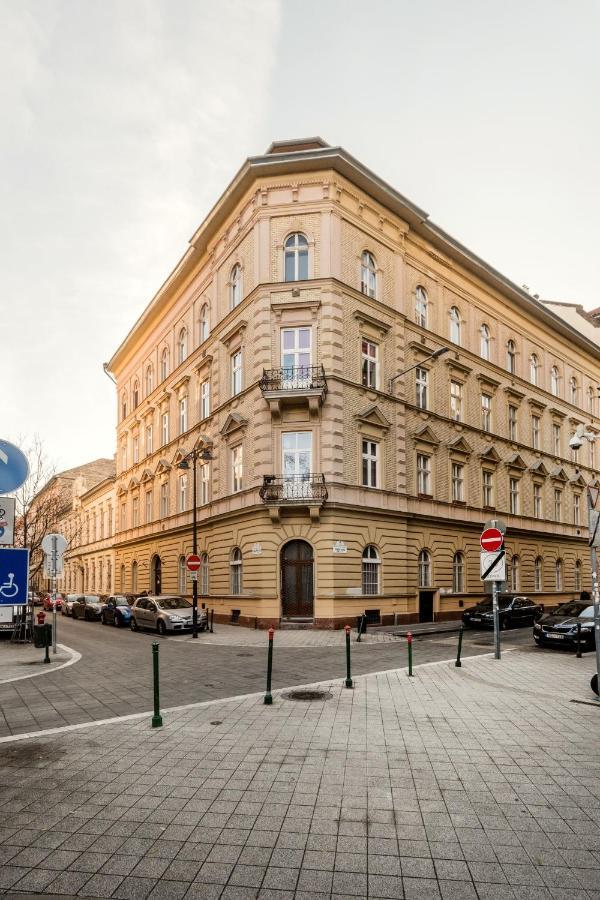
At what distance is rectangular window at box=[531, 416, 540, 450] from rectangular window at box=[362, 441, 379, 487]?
1623 cm

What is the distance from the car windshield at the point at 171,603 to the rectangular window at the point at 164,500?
1183 centimetres

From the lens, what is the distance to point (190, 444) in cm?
3303

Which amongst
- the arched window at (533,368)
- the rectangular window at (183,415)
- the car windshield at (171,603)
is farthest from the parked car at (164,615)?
the arched window at (533,368)

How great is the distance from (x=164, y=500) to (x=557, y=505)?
82.3ft

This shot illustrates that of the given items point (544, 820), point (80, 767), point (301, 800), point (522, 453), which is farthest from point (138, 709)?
point (522, 453)

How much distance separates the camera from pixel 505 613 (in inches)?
1005

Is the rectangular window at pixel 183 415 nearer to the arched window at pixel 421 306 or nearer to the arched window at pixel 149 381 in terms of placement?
the arched window at pixel 149 381

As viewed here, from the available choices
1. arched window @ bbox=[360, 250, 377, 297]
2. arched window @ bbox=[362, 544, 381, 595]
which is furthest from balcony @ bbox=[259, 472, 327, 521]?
arched window @ bbox=[360, 250, 377, 297]

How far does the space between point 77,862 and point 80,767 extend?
7.27ft

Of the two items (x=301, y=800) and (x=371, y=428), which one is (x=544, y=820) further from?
(x=371, y=428)

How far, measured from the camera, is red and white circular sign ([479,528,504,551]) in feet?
48.2

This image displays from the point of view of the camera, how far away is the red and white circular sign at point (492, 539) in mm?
14695

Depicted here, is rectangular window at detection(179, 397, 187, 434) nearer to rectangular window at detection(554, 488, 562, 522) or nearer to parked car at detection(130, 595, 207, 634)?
parked car at detection(130, 595, 207, 634)

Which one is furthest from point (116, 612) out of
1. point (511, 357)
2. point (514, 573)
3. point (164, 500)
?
point (511, 357)
